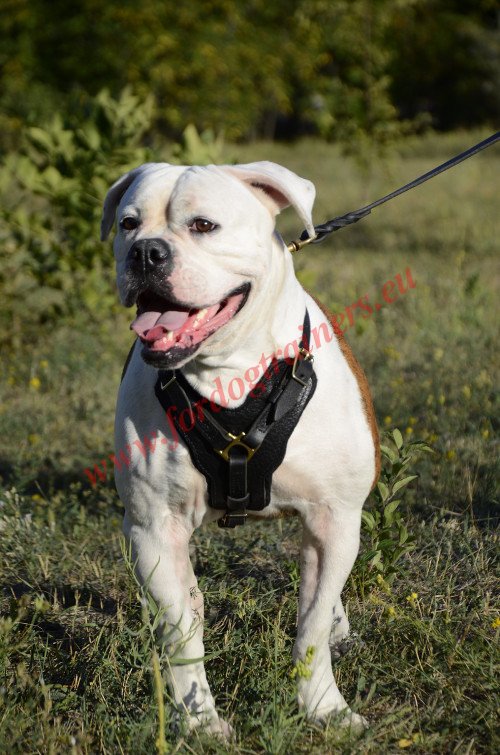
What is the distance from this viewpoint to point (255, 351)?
246 centimetres

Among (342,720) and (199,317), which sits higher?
(199,317)

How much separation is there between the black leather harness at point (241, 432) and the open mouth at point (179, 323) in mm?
174

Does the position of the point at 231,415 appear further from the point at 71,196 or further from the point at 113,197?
the point at 71,196

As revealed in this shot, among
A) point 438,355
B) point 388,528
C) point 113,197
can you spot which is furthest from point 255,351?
point 438,355

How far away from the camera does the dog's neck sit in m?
2.43

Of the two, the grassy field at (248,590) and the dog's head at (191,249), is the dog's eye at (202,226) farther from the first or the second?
the grassy field at (248,590)

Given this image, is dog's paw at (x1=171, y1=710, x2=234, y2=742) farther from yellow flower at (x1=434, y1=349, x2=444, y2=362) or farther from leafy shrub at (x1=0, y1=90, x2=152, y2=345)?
leafy shrub at (x1=0, y1=90, x2=152, y2=345)

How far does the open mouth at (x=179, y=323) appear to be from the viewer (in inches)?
87.9

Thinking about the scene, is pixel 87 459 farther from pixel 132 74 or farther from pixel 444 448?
pixel 132 74

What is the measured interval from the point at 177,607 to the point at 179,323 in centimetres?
78

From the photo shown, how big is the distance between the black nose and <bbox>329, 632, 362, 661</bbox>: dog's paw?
130 centimetres

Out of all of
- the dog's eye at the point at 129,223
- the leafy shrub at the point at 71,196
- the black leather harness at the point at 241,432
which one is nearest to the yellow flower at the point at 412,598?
the black leather harness at the point at 241,432

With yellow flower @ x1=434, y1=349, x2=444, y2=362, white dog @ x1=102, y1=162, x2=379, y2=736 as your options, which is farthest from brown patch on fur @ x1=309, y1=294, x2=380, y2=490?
yellow flower @ x1=434, y1=349, x2=444, y2=362

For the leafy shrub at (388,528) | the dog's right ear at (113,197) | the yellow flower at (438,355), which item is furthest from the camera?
the yellow flower at (438,355)
